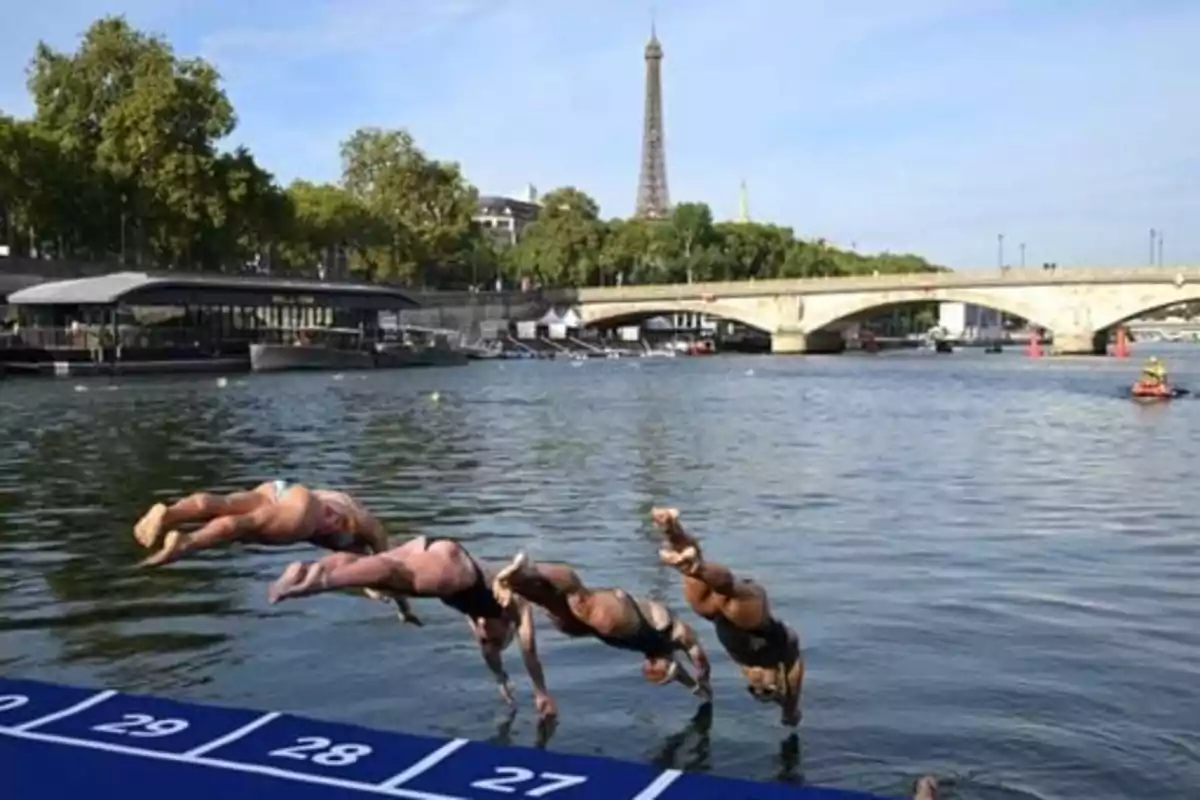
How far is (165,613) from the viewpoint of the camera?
50.2 ft

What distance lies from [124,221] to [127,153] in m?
5.76

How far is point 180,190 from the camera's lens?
94.3 meters

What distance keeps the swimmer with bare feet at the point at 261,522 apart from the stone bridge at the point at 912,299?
343 feet

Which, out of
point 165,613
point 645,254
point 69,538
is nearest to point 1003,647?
point 165,613

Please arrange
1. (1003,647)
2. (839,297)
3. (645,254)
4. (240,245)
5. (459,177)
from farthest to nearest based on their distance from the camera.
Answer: (645,254) < (459,177) < (839,297) < (240,245) < (1003,647)

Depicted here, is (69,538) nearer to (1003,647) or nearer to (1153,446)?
(1003,647)

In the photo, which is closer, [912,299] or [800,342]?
[912,299]

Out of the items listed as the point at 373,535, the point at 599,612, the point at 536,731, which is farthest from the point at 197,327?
the point at 373,535

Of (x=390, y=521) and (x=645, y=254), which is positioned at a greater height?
(x=645, y=254)

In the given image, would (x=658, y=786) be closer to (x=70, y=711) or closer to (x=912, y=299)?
(x=70, y=711)

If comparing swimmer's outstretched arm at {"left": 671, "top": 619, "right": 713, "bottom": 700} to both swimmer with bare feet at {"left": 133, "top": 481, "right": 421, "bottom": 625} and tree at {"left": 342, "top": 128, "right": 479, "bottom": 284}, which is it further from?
tree at {"left": 342, "top": 128, "right": 479, "bottom": 284}

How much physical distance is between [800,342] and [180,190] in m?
59.0

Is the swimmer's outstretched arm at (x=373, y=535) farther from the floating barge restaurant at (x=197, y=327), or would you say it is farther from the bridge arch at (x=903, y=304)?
the bridge arch at (x=903, y=304)

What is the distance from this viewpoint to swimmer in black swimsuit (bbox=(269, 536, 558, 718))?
8.10 meters
